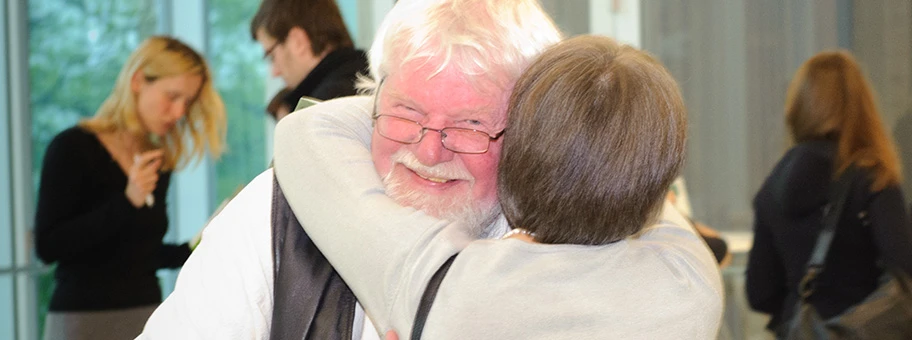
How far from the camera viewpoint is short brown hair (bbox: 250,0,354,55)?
9.15ft

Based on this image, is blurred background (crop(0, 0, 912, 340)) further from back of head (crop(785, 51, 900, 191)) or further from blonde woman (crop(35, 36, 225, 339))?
blonde woman (crop(35, 36, 225, 339))

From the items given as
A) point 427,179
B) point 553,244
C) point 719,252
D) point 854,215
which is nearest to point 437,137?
point 427,179

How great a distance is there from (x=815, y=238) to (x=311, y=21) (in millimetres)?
1523

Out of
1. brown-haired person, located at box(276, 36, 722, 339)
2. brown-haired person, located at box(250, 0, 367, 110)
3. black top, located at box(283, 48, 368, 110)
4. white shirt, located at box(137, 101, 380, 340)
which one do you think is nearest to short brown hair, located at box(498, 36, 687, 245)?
brown-haired person, located at box(276, 36, 722, 339)

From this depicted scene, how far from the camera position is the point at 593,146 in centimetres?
107

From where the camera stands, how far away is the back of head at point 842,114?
2.88 m

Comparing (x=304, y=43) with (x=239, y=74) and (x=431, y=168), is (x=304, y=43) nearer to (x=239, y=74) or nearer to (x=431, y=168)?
(x=239, y=74)

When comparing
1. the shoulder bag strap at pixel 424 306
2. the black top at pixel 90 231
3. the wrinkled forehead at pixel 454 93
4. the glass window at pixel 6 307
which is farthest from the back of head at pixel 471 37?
the glass window at pixel 6 307

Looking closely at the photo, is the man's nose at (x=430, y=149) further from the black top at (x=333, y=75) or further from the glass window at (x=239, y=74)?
the glass window at (x=239, y=74)

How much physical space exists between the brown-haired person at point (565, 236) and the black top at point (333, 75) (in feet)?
4.44

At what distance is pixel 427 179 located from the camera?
1.38m

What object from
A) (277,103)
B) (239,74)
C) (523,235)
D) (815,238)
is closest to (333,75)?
(277,103)

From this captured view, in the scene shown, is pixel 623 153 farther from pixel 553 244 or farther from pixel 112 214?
pixel 112 214

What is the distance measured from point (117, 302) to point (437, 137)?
1955 millimetres
